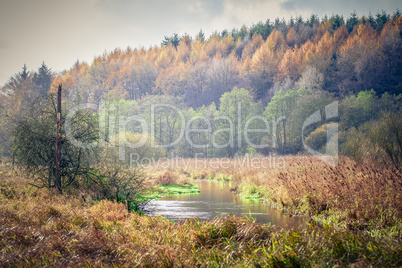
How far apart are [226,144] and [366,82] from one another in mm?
28646

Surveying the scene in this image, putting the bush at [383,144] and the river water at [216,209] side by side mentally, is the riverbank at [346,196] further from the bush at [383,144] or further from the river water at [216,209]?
the bush at [383,144]

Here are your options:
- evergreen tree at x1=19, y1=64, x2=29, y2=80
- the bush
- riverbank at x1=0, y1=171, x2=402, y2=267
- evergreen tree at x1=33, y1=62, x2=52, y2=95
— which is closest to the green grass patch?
the bush

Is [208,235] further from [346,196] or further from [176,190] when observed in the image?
[176,190]

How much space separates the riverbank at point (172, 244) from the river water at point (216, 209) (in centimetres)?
411

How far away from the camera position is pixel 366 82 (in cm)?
6153

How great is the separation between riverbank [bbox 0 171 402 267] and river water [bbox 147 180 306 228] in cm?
411

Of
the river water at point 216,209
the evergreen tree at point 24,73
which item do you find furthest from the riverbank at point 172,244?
the evergreen tree at point 24,73

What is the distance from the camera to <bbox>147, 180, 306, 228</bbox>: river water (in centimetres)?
1293

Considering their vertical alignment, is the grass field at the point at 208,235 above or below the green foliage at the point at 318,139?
below

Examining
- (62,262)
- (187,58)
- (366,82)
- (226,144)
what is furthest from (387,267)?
(187,58)

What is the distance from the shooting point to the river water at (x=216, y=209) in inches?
509

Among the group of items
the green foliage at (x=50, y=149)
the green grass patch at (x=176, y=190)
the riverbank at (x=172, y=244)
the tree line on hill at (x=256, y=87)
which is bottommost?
the green grass patch at (x=176, y=190)

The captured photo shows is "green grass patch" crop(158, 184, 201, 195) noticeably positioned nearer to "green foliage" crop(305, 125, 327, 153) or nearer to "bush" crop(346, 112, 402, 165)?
"bush" crop(346, 112, 402, 165)

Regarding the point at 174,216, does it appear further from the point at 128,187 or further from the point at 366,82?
the point at 366,82
